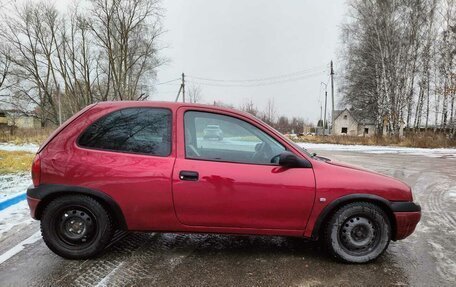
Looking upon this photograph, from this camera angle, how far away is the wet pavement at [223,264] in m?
3.49

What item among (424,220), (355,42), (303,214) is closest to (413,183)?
(424,220)

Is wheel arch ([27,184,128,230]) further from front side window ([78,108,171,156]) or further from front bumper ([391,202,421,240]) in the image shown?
front bumper ([391,202,421,240])

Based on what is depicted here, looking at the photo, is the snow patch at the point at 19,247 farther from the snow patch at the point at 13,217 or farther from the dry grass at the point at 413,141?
the dry grass at the point at 413,141

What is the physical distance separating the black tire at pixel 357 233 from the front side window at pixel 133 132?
1.94 meters

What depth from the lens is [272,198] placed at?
3.79 meters

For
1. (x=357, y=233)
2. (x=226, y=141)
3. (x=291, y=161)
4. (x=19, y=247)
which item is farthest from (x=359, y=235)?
(x=19, y=247)

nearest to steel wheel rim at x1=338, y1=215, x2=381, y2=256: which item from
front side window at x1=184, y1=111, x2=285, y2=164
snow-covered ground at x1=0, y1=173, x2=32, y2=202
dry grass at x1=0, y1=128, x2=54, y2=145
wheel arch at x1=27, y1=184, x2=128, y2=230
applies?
front side window at x1=184, y1=111, x2=285, y2=164

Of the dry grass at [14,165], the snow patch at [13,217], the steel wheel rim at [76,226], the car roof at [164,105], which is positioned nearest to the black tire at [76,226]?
the steel wheel rim at [76,226]

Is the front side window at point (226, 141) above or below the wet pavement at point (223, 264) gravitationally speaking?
above

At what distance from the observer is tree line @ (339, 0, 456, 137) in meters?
29.9

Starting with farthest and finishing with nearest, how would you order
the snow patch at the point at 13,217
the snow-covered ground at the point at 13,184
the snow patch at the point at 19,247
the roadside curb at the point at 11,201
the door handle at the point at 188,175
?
1. the snow-covered ground at the point at 13,184
2. the roadside curb at the point at 11,201
3. the snow patch at the point at 13,217
4. the snow patch at the point at 19,247
5. the door handle at the point at 188,175

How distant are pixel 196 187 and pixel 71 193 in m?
1.32

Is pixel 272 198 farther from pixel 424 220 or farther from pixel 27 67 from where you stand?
pixel 27 67

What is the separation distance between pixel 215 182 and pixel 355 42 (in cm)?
3556
